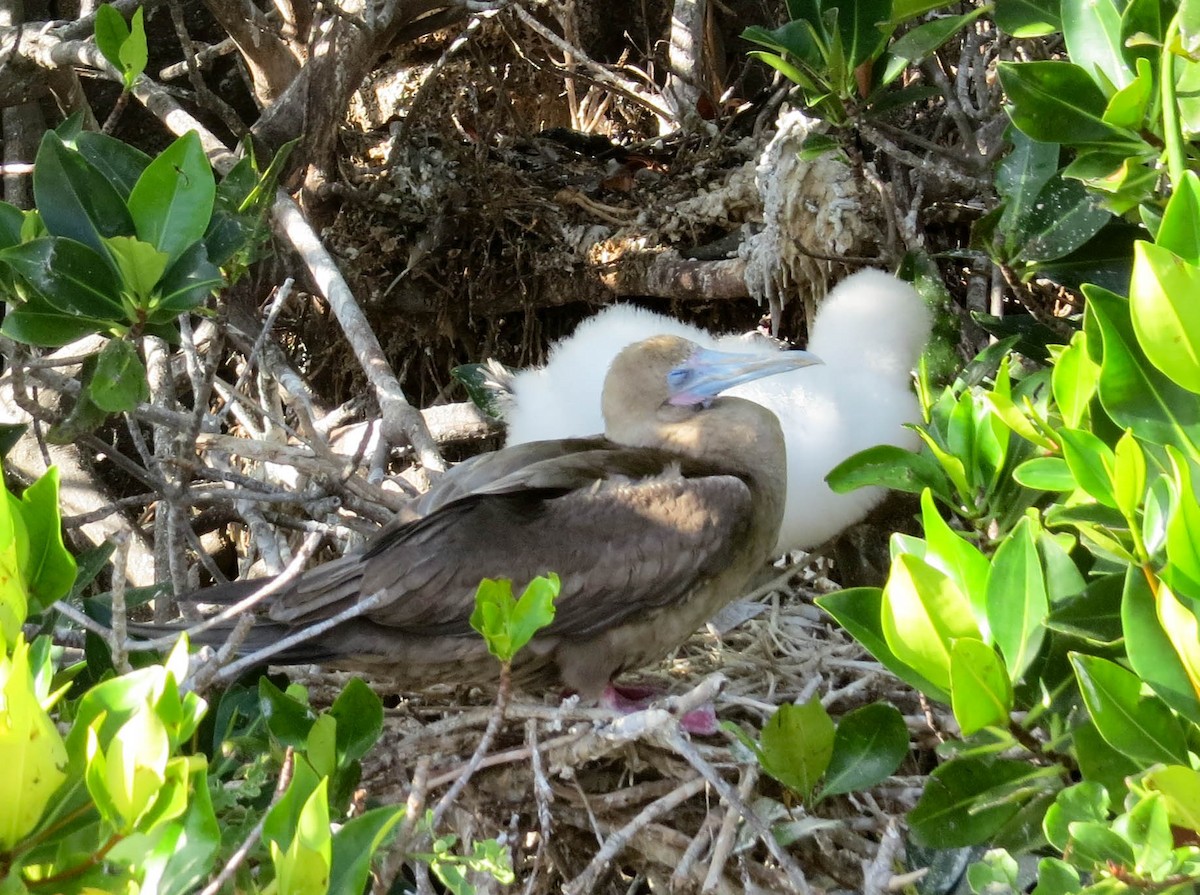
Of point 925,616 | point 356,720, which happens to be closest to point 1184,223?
point 925,616

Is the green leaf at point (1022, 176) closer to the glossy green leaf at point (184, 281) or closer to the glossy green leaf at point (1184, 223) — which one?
the glossy green leaf at point (1184, 223)

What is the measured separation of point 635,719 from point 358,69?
225 cm

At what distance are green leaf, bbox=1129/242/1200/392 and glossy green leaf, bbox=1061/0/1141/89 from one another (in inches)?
20.5

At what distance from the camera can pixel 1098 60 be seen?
4.21 ft

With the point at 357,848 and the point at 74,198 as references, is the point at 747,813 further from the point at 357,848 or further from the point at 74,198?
the point at 74,198

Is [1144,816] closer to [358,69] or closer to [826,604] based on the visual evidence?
[826,604]

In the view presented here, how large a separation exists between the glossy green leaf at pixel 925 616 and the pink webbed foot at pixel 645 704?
2.61 feet

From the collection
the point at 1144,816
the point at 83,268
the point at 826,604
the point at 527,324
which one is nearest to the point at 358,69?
the point at 527,324

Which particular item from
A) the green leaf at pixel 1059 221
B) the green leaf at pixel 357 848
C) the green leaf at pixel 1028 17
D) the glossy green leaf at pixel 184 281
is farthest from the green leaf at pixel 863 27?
the green leaf at pixel 357 848

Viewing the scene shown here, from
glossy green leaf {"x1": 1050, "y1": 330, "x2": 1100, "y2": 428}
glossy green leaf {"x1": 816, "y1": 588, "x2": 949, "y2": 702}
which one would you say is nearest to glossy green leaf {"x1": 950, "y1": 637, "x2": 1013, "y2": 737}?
glossy green leaf {"x1": 816, "y1": 588, "x2": 949, "y2": 702}

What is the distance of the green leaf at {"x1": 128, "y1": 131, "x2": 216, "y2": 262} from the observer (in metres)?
1.51

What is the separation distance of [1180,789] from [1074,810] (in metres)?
0.13

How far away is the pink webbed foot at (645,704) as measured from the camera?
1817 mm

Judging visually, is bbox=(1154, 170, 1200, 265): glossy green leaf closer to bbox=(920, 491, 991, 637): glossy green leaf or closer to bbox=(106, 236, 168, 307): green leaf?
bbox=(920, 491, 991, 637): glossy green leaf
